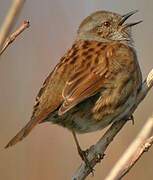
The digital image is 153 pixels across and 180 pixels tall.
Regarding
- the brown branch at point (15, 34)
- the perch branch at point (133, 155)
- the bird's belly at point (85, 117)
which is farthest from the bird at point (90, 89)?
the brown branch at point (15, 34)

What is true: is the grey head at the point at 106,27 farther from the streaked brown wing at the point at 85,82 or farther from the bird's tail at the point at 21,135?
the bird's tail at the point at 21,135

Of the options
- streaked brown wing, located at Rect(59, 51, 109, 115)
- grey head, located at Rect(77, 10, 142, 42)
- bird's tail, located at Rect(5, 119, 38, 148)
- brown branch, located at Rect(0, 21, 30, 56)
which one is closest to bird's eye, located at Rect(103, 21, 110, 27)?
grey head, located at Rect(77, 10, 142, 42)

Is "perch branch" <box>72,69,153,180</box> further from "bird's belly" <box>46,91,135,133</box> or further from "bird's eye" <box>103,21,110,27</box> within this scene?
"bird's eye" <box>103,21,110,27</box>

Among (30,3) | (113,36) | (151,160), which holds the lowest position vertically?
(151,160)

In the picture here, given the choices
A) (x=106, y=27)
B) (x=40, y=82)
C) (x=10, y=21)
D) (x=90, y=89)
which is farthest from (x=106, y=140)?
(x=40, y=82)

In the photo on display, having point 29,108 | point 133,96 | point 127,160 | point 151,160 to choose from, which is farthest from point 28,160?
point 127,160

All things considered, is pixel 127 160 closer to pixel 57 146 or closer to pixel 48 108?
pixel 48 108
